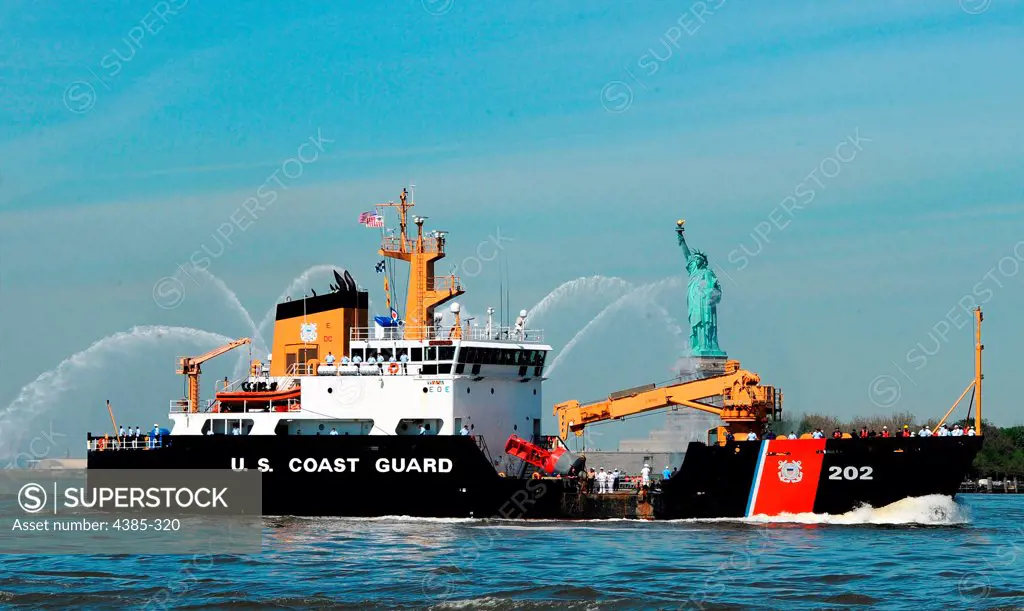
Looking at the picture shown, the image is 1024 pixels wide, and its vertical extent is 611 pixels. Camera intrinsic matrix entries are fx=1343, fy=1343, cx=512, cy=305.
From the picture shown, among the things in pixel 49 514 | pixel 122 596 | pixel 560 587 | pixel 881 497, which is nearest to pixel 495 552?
pixel 560 587

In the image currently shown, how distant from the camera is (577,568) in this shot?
2833 cm

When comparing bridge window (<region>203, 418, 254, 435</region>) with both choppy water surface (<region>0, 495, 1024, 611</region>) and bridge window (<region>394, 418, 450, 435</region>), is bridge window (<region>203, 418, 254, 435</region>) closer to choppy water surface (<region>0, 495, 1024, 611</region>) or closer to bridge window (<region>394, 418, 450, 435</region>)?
choppy water surface (<region>0, 495, 1024, 611</region>)

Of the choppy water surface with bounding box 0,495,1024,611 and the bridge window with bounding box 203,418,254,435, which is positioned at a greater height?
the bridge window with bounding box 203,418,254,435

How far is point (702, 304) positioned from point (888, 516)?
3685 centimetres

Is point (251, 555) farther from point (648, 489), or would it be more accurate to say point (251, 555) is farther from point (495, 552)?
point (648, 489)

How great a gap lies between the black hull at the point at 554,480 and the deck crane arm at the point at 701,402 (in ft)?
7.35

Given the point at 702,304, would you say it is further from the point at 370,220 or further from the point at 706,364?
the point at 370,220

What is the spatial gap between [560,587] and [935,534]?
12235 millimetres

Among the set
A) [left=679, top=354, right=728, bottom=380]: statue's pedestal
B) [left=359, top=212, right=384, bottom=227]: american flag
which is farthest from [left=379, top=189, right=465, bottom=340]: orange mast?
[left=679, top=354, right=728, bottom=380]: statue's pedestal

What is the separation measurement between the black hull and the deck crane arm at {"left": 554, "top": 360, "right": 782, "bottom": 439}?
2239 mm

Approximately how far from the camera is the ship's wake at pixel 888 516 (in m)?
34.7

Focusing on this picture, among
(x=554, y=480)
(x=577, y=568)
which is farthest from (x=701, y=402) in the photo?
(x=577, y=568)

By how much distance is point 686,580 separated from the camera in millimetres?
26906

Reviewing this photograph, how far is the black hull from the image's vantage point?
3444cm
